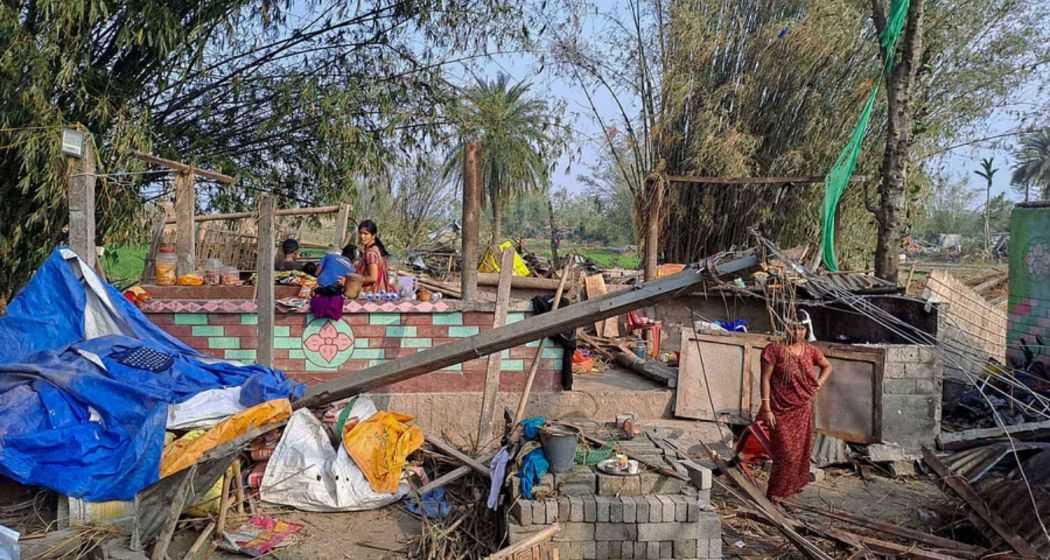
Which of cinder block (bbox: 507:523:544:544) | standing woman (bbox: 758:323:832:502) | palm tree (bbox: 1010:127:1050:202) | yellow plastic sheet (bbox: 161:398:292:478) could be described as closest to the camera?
cinder block (bbox: 507:523:544:544)

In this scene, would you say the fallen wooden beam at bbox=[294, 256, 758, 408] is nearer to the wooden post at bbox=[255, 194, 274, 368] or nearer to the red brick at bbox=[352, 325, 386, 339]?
the wooden post at bbox=[255, 194, 274, 368]

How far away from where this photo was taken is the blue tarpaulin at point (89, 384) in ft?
15.8

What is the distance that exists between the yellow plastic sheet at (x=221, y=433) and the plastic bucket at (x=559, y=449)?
2.17 m

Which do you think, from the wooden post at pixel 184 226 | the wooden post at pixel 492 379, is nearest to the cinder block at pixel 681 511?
the wooden post at pixel 492 379

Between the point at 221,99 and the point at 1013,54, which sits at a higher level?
the point at 1013,54

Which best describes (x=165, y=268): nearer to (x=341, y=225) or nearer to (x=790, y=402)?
(x=341, y=225)

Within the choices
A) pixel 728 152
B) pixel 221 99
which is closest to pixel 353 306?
pixel 221 99

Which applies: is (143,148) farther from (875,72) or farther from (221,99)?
(875,72)

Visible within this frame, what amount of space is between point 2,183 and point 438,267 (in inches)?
315

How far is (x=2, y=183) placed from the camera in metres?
8.49

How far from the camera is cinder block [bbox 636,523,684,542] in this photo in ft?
15.1

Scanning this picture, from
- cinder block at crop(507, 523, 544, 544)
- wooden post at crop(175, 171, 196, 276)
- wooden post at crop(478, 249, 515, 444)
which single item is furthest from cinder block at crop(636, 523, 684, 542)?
wooden post at crop(175, 171, 196, 276)

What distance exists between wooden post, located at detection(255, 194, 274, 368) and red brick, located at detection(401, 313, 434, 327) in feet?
3.97

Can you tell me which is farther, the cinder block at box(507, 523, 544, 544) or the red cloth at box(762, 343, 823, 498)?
the red cloth at box(762, 343, 823, 498)
